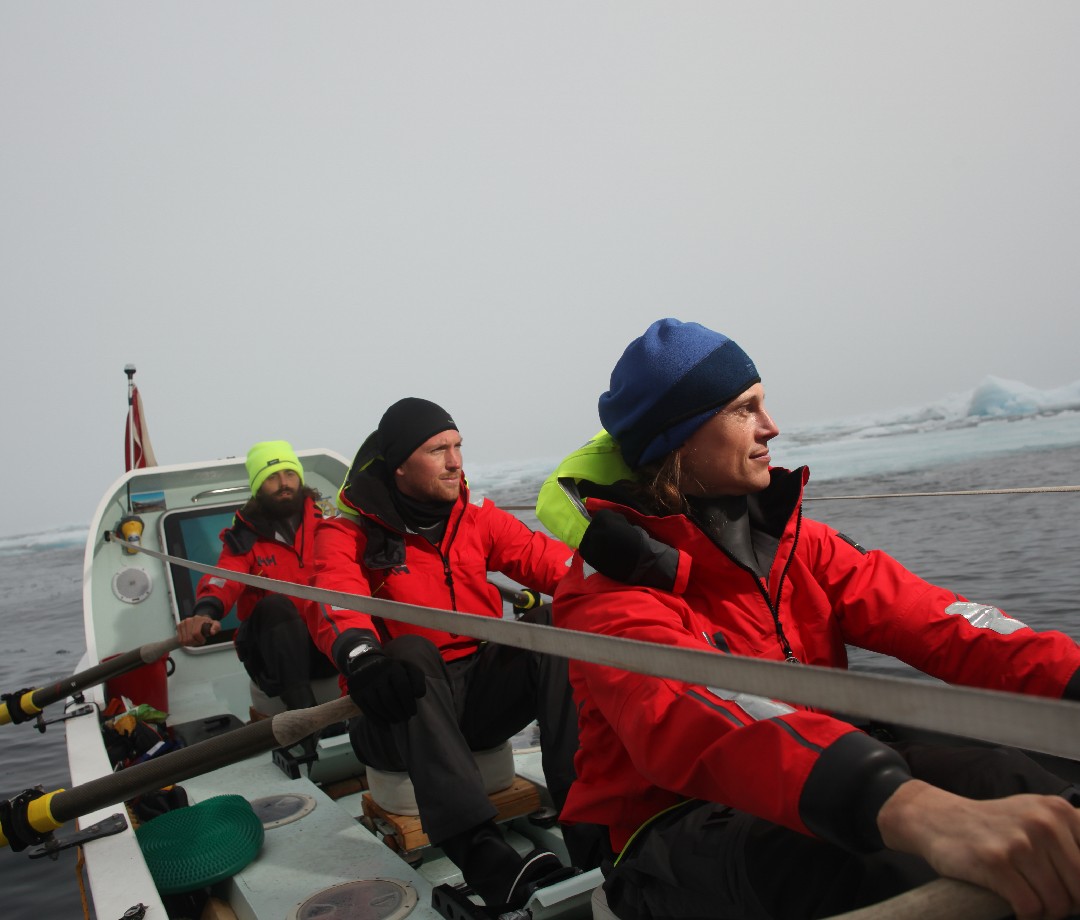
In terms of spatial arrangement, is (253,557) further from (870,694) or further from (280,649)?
(870,694)

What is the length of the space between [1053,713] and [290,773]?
385 cm

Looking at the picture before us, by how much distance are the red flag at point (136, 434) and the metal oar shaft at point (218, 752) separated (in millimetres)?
7312

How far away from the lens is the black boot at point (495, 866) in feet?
8.20

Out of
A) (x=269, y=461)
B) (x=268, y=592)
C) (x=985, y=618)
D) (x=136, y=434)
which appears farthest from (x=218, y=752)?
(x=136, y=434)

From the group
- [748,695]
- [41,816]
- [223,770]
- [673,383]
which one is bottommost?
[223,770]

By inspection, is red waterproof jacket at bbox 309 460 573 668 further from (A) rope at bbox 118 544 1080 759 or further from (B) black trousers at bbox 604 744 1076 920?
(A) rope at bbox 118 544 1080 759

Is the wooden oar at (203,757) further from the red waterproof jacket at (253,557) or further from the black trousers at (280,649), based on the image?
the red waterproof jacket at (253,557)

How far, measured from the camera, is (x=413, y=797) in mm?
3221

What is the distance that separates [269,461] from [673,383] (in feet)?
13.5

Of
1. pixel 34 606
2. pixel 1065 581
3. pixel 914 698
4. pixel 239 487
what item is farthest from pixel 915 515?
pixel 34 606

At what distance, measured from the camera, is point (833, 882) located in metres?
1.30

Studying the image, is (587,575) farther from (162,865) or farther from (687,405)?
(162,865)

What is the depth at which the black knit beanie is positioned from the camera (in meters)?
3.59

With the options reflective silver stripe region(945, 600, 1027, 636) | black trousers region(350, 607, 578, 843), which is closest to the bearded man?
black trousers region(350, 607, 578, 843)
